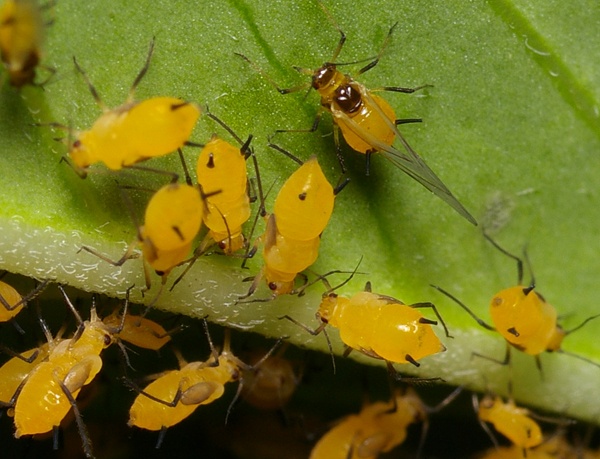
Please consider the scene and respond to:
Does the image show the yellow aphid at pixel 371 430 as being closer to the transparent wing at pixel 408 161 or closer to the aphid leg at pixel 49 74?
the transparent wing at pixel 408 161

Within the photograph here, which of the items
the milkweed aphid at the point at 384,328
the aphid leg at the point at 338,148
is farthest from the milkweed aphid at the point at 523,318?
the aphid leg at the point at 338,148

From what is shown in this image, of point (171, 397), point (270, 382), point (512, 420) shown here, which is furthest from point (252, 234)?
point (512, 420)

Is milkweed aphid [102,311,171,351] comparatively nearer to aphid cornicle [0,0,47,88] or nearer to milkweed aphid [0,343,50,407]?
milkweed aphid [0,343,50,407]

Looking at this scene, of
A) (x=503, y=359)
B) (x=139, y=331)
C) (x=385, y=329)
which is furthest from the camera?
(x=503, y=359)

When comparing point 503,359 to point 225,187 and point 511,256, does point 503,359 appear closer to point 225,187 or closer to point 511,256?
point 511,256

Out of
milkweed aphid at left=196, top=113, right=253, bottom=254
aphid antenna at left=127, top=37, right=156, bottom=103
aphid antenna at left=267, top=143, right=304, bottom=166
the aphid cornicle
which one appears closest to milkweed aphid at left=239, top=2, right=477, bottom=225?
aphid antenna at left=267, top=143, right=304, bottom=166

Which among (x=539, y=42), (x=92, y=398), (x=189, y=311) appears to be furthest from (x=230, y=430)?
(x=539, y=42)

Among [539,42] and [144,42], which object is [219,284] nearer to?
[144,42]
